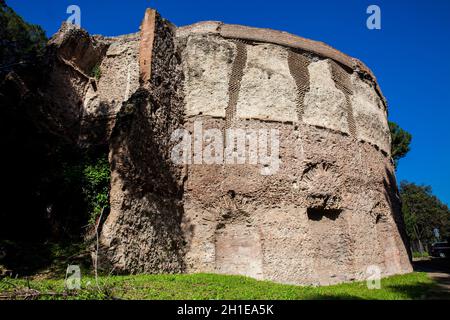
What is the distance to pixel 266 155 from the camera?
29.5ft

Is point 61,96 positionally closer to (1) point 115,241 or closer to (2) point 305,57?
(1) point 115,241

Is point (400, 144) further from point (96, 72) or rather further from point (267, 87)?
point (96, 72)

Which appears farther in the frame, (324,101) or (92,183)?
(324,101)

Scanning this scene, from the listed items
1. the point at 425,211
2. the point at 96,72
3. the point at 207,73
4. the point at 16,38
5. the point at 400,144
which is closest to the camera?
the point at 207,73

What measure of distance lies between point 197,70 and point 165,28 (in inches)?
51.0

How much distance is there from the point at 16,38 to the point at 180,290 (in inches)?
746

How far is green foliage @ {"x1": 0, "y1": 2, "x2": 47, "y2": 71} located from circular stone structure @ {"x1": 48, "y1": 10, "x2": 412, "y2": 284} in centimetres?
801

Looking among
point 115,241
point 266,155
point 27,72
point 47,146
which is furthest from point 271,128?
point 27,72

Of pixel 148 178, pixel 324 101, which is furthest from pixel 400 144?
pixel 148 178

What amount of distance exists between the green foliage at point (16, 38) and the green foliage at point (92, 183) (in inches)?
388

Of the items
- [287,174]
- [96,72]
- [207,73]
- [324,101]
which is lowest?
[287,174]

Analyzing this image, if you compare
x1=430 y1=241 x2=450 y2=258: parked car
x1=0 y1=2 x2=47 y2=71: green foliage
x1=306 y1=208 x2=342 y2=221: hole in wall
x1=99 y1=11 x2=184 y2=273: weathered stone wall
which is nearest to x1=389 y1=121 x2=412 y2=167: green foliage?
x1=430 y1=241 x2=450 y2=258: parked car

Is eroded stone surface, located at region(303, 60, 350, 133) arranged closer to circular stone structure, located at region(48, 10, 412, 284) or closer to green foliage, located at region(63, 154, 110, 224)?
circular stone structure, located at region(48, 10, 412, 284)

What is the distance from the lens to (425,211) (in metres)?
43.0
